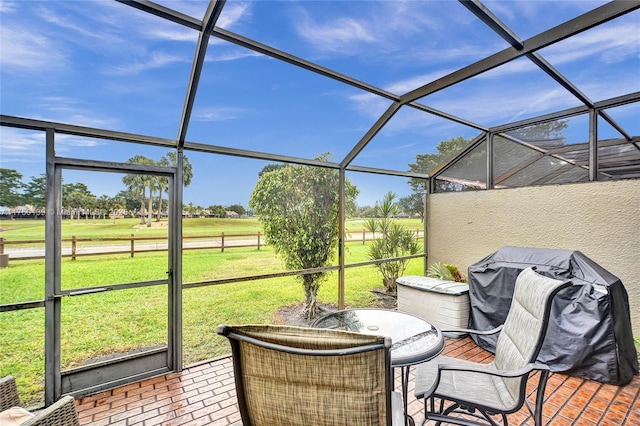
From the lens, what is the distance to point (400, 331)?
2.26 m

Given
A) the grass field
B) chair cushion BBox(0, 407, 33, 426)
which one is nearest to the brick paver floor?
the grass field

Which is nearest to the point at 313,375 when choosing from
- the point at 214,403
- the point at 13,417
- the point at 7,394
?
the point at 13,417

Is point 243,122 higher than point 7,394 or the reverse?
higher

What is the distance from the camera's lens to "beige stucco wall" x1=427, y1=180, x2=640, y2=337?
3.65 meters

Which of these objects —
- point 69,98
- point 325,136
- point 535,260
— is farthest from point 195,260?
point 535,260

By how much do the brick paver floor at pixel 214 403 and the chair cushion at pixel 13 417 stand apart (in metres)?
1.06

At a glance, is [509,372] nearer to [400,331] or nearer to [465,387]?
[465,387]

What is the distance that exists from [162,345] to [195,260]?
3.23 ft

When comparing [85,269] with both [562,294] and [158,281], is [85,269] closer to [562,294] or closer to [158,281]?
[158,281]

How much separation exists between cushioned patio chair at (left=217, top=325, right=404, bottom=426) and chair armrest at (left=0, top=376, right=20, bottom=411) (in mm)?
1539

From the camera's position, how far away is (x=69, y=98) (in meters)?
2.43

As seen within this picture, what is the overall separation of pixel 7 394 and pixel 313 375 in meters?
1.91

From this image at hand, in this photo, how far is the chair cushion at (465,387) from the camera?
181 cm

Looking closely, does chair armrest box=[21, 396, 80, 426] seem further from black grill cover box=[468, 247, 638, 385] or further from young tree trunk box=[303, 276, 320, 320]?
black grill cover box=[468, 247, 638, 385]
